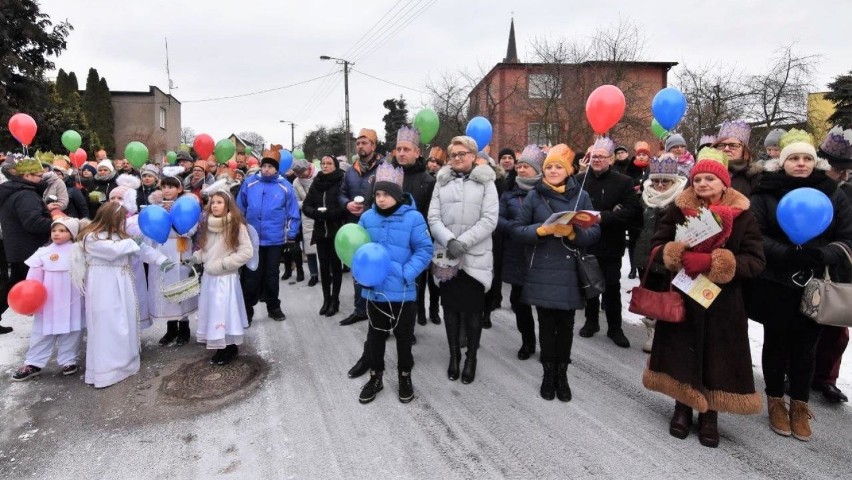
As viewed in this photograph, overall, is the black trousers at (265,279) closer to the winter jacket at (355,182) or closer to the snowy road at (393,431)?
the winter jacket at (355,182)

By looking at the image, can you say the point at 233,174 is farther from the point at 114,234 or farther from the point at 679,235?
the point at 679,235

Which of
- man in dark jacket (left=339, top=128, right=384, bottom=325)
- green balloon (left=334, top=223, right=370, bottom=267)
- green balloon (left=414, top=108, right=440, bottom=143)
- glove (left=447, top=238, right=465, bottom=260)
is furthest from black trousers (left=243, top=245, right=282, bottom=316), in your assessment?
glove (left=447, top=238, right=465, bottom=260)

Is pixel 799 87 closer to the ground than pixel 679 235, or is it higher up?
higher up

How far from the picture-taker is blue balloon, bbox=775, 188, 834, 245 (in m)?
2.87


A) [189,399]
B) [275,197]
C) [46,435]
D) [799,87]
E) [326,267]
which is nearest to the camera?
[46,435]

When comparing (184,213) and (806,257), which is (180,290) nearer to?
(184,213)

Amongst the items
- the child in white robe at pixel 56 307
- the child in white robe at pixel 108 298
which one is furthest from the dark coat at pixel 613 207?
the child in white robe at pixel 56 307

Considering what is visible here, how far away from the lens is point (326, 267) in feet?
20.3

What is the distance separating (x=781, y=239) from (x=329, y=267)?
194 inches

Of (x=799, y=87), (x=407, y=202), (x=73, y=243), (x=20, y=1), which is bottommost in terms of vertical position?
(x=73, y=243)

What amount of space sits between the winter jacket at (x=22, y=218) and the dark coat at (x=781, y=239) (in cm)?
686

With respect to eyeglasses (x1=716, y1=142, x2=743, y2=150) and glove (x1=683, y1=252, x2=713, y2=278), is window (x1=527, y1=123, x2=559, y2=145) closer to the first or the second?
eyeglasses (x1=716, y1=142, x2=743, y2=150)

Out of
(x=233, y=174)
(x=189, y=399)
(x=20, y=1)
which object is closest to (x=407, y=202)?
(x=189, y=399)

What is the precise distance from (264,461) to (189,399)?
4.18 ft
